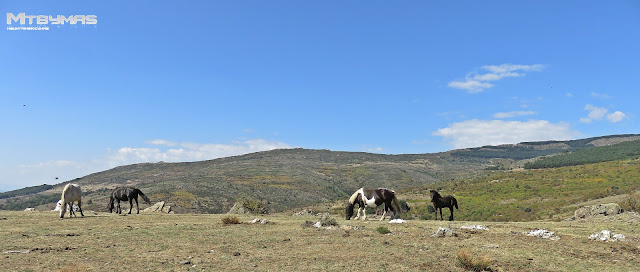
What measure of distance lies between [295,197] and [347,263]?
332 feet

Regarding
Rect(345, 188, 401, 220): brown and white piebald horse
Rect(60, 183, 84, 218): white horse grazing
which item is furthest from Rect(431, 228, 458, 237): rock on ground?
Rect(60, 183, 84, 218): white horse grazing

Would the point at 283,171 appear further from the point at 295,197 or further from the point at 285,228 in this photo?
the point at 285,228

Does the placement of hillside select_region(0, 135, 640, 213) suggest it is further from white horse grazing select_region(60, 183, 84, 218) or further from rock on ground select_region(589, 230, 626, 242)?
rock on ground select_region(589, 230, 626, 242)

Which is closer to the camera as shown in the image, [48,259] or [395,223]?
[48,259]

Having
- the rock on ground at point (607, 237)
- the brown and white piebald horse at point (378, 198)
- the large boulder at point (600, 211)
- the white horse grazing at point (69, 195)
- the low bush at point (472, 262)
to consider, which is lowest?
the large boulder at point (600, 211)

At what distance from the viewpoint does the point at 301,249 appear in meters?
14.5

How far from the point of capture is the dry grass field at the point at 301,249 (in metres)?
12.1

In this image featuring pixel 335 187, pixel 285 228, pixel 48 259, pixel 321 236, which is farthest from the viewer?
pixel 335 187

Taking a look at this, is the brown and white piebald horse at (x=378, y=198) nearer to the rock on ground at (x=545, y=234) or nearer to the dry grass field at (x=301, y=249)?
the dry grass field at (x=301, y=249)

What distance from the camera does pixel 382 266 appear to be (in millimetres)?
11969

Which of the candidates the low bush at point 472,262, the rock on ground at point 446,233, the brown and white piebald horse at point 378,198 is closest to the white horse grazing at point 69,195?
the brown and white piebald horse at point 378,198

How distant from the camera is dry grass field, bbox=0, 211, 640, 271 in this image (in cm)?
1207

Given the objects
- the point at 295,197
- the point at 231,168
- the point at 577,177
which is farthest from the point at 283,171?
the point at 577,177

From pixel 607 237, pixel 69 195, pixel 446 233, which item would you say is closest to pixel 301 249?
pixel 446 233
